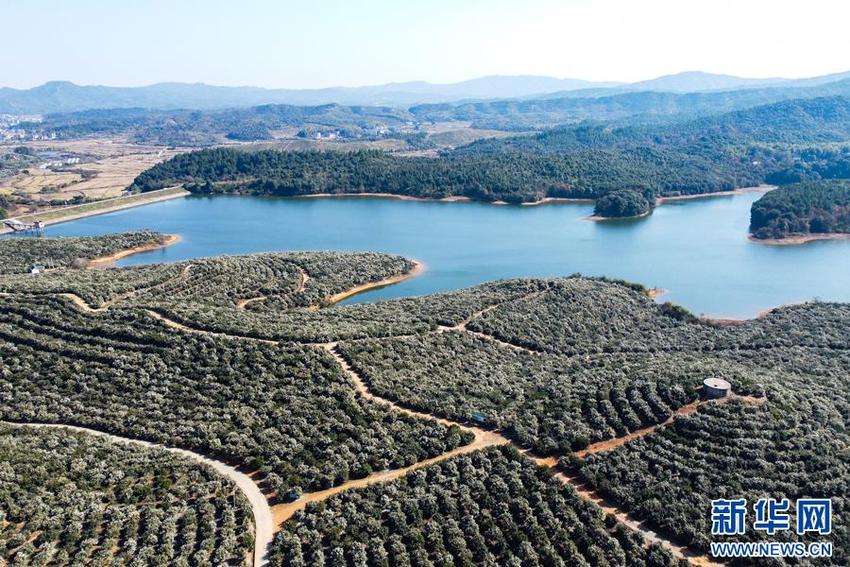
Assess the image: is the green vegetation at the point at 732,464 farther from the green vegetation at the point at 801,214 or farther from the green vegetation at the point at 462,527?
the green vegetation at the point at 801,214

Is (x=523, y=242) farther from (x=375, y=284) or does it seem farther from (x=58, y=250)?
(x=58, y=250)

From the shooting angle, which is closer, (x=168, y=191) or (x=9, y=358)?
(x=9, y=358)

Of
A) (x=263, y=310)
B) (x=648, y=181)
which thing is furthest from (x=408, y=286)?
(x=648, y=181)

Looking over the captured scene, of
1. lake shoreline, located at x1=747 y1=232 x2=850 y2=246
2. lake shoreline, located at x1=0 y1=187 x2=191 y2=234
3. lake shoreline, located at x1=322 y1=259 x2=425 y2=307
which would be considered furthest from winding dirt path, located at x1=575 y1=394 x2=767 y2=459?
lake shoreline, located at x1=0 y1=187 x2=191 y2=234

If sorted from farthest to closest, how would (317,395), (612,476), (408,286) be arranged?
(408,286), (317,395), (612,476)

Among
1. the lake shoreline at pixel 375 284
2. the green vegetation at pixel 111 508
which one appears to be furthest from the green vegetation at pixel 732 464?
the lake shoreline at pixel 375 284

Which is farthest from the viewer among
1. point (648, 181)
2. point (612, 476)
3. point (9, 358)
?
point (648, 181)

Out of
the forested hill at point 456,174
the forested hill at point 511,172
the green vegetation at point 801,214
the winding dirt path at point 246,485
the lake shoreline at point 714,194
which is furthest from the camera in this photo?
the forested hill at point 511,172

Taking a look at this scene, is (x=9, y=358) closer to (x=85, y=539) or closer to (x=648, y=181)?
(x=85, y=539)
